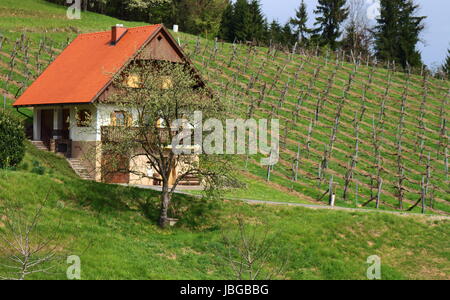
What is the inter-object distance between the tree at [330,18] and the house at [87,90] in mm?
53501

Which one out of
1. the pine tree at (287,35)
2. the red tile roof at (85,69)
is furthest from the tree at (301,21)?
the red tile roof at (85,69)

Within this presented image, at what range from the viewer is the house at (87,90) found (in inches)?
1436

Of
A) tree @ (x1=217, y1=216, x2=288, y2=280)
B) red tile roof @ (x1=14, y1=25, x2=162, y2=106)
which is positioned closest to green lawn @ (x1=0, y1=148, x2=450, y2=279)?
tree @ (x1=217, y1=216, x2=288, y2=280)

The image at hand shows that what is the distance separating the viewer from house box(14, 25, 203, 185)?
120ft

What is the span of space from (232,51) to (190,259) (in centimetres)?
4684

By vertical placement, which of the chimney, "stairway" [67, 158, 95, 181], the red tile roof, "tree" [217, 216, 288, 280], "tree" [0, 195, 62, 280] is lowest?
"tree" [217, 216, 288, 280]

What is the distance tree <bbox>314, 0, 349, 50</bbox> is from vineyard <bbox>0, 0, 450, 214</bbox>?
1722 centimetres

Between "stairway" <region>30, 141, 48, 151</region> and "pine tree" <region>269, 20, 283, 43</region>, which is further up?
"pine tree" <region>269, 20, 283, 43</region>

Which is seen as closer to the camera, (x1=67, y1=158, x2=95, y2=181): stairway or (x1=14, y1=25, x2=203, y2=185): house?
(x1=67, y1=158, x2=95, y2=181): stairway

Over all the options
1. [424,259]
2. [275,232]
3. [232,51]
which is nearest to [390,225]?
[424,259]

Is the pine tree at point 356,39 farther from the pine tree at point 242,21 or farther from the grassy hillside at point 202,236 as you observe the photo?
the grassy hillside at point 202,236

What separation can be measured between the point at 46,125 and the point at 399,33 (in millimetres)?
59085

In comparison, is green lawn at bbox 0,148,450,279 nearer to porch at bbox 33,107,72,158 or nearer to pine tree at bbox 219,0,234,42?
porch at bbox 33,107,72,158

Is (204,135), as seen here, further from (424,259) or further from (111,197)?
(424,259)
